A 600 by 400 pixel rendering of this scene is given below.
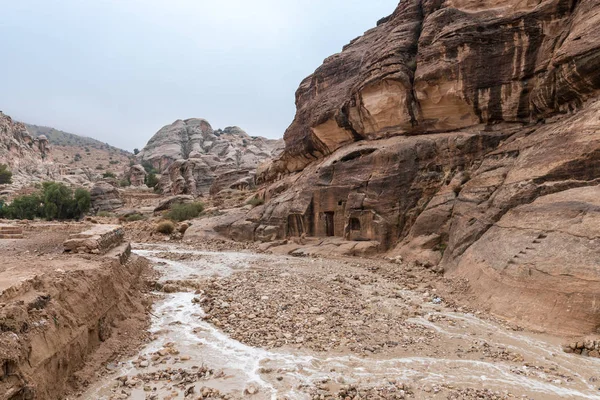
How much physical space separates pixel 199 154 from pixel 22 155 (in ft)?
111

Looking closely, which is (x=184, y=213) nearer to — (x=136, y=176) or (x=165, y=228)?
(x=165, y=228)

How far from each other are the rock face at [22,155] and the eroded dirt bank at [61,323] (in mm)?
65414

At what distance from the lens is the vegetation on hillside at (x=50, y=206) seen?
39938mm

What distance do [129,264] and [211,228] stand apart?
1590cm

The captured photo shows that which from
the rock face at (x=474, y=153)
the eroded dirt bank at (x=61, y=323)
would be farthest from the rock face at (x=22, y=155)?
the eroded dirt bank at (x=61, y=323)

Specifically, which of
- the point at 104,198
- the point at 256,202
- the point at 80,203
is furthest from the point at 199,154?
the point at 256,202

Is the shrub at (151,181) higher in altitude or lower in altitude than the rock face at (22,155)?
lower

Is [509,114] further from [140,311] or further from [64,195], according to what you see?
[64,195]

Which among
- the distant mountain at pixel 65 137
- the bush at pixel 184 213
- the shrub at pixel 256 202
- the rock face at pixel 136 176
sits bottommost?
the bush at pixel 184 213

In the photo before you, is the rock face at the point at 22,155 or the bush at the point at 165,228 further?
the rock face at the point at 22,155

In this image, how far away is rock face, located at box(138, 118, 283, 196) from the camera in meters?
62.6

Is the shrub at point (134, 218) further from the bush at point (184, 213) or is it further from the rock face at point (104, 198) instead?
the rock face at point (104, 198)

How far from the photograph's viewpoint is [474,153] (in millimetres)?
17328

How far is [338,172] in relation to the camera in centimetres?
2280
